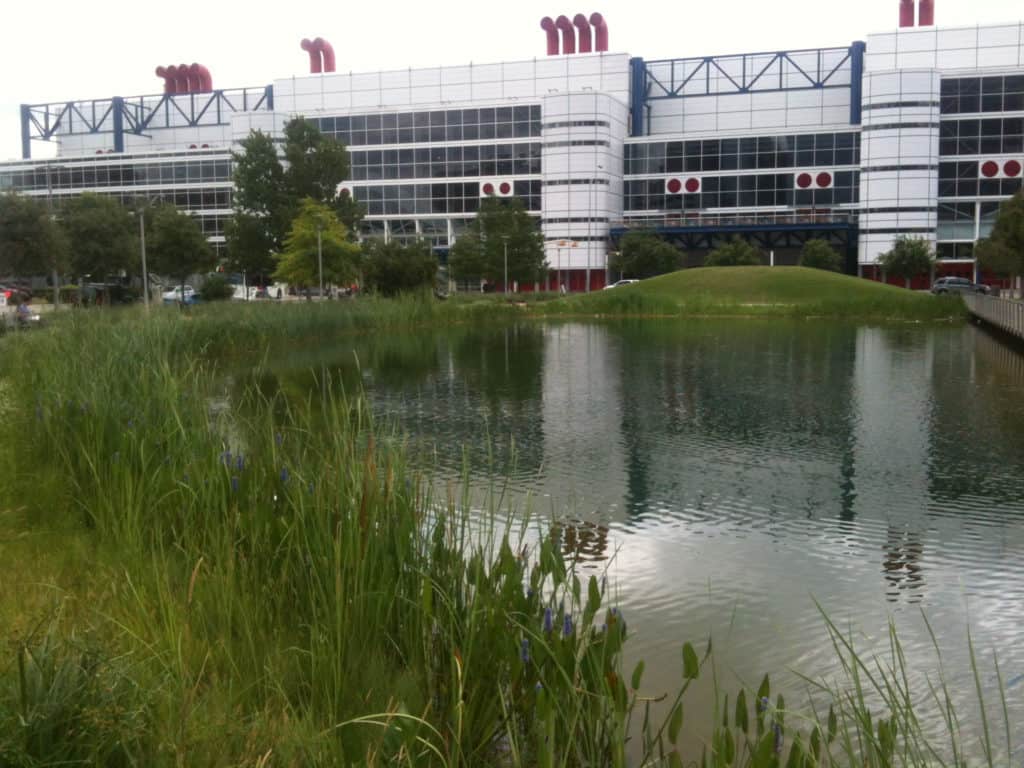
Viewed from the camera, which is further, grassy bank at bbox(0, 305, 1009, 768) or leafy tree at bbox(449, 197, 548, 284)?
leafy tree at bbox(449, 197, 548, 284)

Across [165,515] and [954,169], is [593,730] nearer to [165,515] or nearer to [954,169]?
[165,515]

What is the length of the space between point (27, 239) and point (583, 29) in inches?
2565

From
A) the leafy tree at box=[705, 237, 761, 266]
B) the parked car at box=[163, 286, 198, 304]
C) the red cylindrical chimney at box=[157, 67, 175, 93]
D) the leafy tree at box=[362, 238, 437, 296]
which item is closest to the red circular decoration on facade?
the leafy tree at box=[705, 237, 761, 266]

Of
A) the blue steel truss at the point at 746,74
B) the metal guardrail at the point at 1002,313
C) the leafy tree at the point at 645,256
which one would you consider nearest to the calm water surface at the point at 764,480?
the metal guardrail at the point at 1002,313

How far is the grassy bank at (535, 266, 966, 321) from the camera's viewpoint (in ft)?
148

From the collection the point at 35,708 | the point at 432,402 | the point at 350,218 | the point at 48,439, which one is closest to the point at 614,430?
the point at 432,402

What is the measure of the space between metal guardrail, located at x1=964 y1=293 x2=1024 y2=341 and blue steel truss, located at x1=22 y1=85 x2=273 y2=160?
248 ft

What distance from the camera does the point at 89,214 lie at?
5131cm

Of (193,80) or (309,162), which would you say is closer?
(309,162)

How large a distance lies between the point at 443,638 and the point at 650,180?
85500 millimetres

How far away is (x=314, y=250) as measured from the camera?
148 feet

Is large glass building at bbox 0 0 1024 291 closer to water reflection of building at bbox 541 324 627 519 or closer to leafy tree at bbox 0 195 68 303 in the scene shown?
leafy tree at bbox 0 195 68 303

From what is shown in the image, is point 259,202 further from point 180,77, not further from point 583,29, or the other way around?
point 180,77

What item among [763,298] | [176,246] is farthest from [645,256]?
[176,246]
